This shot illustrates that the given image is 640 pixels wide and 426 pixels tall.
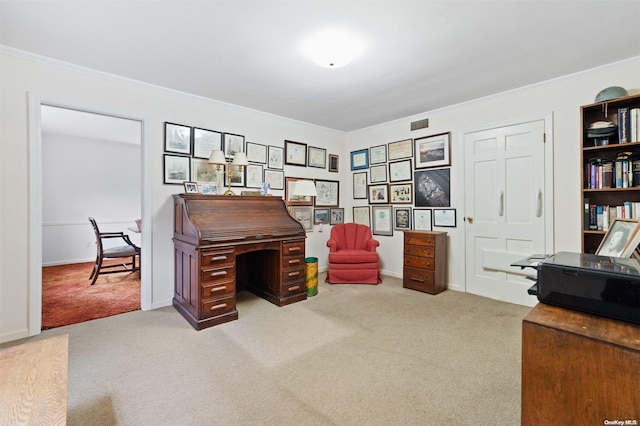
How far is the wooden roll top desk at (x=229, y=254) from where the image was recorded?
2760 mm

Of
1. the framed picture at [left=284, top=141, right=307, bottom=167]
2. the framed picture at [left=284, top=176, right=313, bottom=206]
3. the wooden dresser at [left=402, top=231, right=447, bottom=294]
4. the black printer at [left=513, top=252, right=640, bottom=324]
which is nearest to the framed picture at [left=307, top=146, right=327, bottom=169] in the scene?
the framed picture at [left=284, top=141, right=307, bottom=167]

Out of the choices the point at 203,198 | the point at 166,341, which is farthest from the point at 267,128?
the point at 166,341

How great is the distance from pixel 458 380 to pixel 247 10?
9.47ft

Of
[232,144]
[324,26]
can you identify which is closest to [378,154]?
[232,144]

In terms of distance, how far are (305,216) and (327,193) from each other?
0.65 m

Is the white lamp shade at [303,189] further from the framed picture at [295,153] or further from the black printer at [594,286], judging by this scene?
the black printer at [594,286]

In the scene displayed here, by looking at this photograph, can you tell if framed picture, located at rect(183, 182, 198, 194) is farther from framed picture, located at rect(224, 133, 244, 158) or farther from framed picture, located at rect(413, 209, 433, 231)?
framed picture, located at rect(413, 209, 433, 231)

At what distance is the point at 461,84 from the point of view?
3.15m

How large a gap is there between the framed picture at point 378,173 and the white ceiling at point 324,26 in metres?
1.48

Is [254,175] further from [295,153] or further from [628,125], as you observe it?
[628,125]

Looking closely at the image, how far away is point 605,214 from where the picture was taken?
2617 mm

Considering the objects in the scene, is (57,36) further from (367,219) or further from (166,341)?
(367,219)

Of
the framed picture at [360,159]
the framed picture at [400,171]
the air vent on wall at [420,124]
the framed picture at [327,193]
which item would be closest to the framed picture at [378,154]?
the framed picture at [360,159]

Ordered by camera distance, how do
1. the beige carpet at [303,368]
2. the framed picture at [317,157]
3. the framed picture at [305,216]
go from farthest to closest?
the framed picture at [317,157]
the framed picture at [305,216]
the beige carpet at [303,368]
